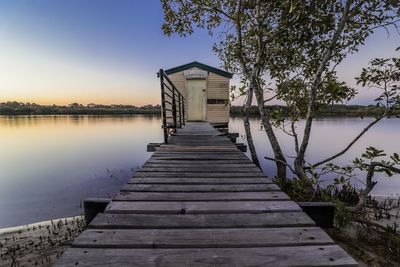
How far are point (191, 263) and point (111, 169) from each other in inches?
515

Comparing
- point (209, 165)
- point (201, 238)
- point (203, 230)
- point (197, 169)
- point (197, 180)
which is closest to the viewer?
point (201, 238)

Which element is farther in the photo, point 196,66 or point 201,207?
point 196,66

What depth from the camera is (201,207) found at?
79.4 inches

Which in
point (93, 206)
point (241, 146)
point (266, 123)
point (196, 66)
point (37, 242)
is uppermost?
point (196, 66)

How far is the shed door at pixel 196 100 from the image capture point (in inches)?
576

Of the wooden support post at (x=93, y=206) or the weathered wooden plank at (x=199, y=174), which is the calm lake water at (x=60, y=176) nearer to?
the weathered wooden plank at (x=199, y=174)

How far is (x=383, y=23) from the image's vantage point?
459cm

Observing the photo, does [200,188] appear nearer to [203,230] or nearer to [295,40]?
[203,230]

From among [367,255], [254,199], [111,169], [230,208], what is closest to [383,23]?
[367,255]

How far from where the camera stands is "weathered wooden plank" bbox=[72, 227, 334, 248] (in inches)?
56.0

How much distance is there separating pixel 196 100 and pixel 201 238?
13.6m

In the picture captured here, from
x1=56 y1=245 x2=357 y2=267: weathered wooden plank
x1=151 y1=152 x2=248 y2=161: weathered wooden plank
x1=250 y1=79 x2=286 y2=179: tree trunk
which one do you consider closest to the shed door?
x1=250 y1=79 x2=286 y2=179: tree trunk

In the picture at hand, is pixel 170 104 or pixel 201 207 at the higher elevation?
pixel 170 104

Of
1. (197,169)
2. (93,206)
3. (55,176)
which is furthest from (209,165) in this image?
(55,176)
